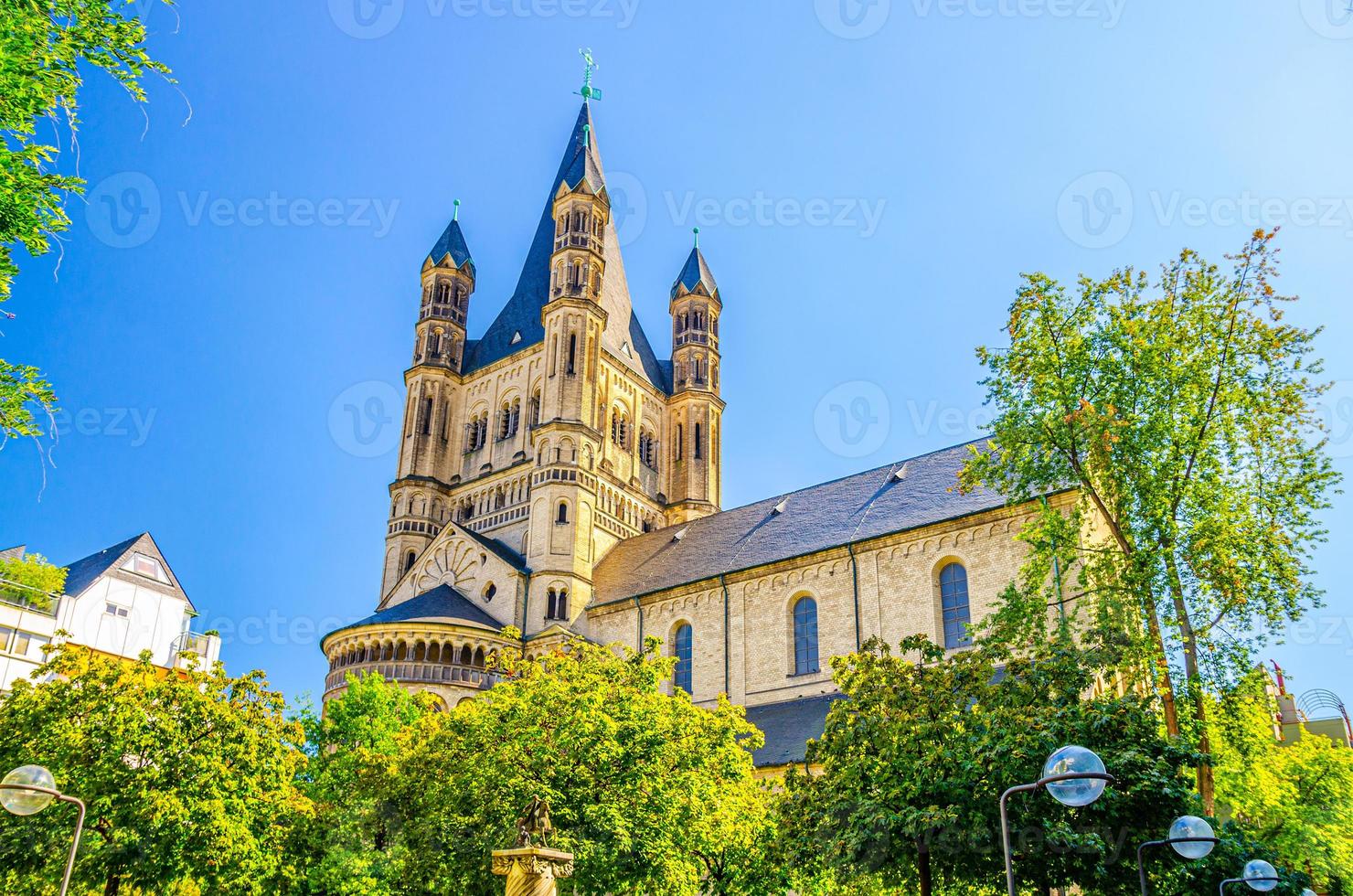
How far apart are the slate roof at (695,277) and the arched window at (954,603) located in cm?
3250

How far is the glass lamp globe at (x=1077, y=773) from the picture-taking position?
1122 centimetres

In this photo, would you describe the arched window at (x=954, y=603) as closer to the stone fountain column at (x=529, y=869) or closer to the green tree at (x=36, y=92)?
the stone fountain column at (x=529, y=869)

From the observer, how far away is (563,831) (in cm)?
2086

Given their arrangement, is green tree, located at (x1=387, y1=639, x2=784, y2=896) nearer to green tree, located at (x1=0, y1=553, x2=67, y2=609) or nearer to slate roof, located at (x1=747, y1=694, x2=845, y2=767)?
slate roof, located at (x1=747, y1=694, x2=845, y2=767)

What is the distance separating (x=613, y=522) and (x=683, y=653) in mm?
10888

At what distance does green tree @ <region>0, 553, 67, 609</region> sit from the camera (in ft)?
135

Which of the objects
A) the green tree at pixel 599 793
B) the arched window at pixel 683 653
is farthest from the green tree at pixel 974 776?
the arched window at pixel 683 653

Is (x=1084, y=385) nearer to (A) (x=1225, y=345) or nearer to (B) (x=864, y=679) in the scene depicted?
(A) (x=1225, y=345)

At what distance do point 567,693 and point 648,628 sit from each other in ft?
61.8

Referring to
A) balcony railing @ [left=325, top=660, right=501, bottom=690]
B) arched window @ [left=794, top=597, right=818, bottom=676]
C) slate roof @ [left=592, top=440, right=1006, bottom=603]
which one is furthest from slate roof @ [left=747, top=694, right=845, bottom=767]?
balcony railing @ [left=325, top=660, right=501, bottom=690]

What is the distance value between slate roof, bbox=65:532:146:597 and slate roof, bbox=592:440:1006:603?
879 inches

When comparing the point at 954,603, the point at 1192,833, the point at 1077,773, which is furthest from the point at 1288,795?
the point at 1077,773

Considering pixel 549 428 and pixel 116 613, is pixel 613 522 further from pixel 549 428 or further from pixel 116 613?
pixel 116 613

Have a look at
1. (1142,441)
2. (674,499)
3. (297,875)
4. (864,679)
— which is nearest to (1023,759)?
(864,679)
